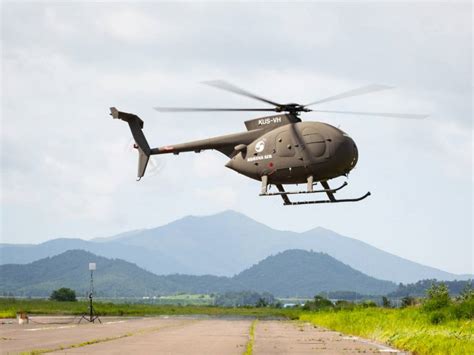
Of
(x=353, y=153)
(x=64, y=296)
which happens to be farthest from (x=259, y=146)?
(x=64, y=296)

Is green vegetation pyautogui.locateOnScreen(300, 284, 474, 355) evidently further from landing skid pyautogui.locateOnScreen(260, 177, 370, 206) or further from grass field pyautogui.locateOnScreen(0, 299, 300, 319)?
grass field pyautogui.locateOnScreen(0, 299, 300, 319)

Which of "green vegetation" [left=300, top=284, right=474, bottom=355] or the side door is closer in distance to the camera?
"green vegetation" [left=300, top=284, right=474, bottom=355]

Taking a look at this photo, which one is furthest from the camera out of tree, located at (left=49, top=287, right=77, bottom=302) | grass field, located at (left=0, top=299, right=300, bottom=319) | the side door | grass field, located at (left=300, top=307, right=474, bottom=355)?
tree, located at (left=49, top=287, right=77, bottom=302)

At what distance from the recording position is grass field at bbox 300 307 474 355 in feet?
85.7

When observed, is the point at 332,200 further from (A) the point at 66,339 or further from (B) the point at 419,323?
(A) the point at 66,339

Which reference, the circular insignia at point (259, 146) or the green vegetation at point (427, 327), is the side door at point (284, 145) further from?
the green vegetation at point (427, 327)

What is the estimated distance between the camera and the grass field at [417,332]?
85.7 ft

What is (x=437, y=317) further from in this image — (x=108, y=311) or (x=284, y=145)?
(x=108, y=311)

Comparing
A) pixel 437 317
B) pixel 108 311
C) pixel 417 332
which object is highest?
pixel 108 311

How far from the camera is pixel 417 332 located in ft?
111

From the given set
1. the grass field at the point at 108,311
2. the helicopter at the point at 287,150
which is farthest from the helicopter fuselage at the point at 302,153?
the grass field at the point at 108,311

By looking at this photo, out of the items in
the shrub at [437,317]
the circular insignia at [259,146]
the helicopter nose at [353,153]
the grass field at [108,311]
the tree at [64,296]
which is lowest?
the shrub at [437,317]

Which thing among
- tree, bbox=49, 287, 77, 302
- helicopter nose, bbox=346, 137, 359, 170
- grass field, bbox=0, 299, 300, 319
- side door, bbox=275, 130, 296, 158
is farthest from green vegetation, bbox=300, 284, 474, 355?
tree, bbox=49, 287, 77, 302

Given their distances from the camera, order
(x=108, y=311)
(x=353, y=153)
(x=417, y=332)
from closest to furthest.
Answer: (x=417, y=332), (x=353, y=153), (x=108, y=311)
